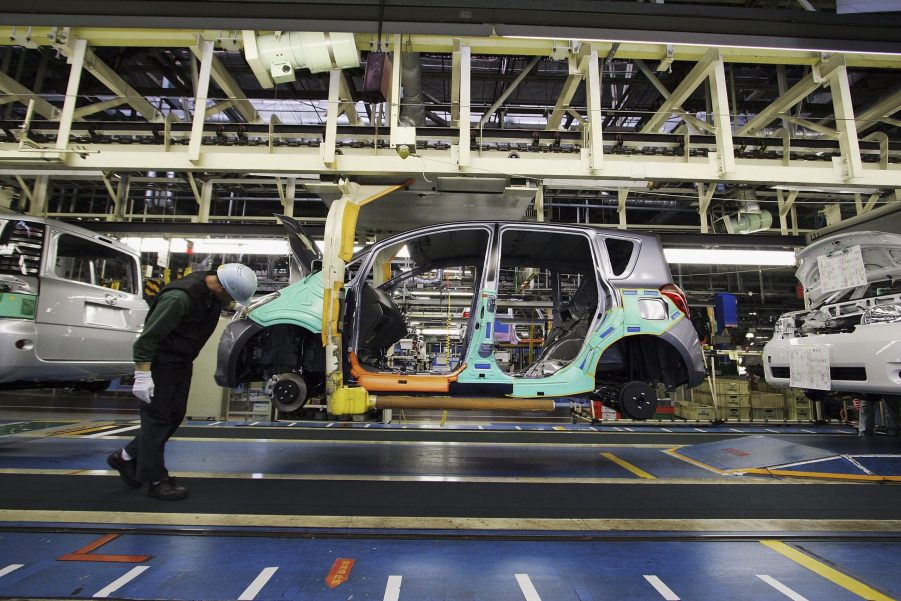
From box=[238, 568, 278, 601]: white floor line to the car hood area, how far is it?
5069 mm

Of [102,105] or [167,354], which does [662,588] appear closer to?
[167,354]

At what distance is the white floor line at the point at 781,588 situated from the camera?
4.84 feet

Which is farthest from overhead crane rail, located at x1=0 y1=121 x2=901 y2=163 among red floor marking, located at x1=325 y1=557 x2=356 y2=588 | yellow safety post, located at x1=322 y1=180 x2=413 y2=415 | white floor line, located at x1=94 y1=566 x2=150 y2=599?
white floor line, located at x1=94 y1=566 x2=150 y2=599

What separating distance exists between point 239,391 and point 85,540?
6.57m

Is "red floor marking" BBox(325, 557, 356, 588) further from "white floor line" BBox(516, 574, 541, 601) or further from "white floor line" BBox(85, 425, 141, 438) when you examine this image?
"white floor line" BBox(85, 425, 141, 438)

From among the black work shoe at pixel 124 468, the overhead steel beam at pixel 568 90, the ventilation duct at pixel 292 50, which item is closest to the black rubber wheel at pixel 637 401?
the overhead steel beam at pixel 568 90

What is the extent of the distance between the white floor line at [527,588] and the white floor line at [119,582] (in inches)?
57.4

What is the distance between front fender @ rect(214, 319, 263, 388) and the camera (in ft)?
10.2

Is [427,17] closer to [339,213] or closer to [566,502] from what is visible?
[339,213]

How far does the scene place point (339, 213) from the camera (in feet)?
10.5

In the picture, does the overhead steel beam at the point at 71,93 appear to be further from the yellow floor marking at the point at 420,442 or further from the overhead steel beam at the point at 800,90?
the overhead steel beam at the point at 800,90

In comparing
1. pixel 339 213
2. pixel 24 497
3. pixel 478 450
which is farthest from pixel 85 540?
pixel 478 450

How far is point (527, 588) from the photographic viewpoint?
1513 millimetres

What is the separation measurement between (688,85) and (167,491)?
5674mm
